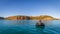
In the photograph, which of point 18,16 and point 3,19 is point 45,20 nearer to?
point 18,16

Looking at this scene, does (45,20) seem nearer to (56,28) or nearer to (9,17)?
(56,28)

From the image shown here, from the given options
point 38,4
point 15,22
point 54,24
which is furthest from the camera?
point 54,24

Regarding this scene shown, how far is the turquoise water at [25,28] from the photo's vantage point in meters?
3.71

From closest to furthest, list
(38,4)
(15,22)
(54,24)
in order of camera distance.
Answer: (38,4)
(15,22)
(54,24)

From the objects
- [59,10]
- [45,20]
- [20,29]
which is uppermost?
[59,10]

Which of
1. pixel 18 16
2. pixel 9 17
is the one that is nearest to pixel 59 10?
pixel 18 16

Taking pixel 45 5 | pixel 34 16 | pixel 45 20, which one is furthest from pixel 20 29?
pixel 45 5

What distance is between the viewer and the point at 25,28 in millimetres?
4004

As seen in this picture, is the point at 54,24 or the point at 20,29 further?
the point at 54,24

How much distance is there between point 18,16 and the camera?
3832mm

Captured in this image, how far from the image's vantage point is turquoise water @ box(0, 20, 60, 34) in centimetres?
371

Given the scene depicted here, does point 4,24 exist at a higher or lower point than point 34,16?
lower

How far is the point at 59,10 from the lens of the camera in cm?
373

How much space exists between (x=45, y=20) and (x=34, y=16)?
16.2 inches
